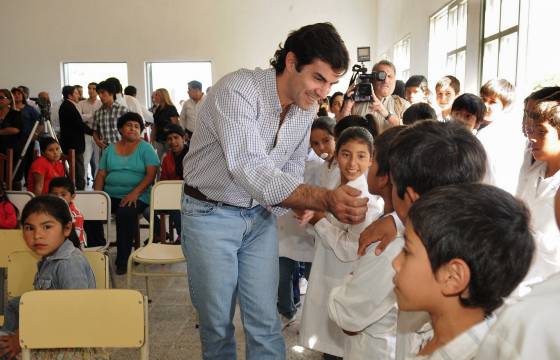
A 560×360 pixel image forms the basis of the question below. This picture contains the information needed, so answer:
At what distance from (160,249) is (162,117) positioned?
4004 mm

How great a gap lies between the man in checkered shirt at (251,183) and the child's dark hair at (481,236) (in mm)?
510

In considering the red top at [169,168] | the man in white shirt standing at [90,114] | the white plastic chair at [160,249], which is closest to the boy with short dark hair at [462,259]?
the white plastic chair at [160,249]

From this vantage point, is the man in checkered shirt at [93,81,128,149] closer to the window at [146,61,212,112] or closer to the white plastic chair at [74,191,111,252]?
the white plastic chair at [74,191,111,252]

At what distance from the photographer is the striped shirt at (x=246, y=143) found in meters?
1.48

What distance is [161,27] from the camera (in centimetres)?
1121

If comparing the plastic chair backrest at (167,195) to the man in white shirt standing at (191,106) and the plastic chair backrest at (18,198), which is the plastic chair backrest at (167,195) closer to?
the plastic chair backrest at (18,198)

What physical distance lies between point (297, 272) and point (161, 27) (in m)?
9.19

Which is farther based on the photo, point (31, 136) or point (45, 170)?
point (31, 136)

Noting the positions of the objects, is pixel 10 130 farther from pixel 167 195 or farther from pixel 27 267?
pixel 27 267

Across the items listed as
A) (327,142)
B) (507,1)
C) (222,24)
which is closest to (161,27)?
(222,24)

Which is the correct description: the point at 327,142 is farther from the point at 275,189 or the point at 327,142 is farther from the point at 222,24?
the point at 222,24

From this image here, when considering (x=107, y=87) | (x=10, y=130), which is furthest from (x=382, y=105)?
(x=10, y=130)

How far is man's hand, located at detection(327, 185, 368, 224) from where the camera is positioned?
136cm

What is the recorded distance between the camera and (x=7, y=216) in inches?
130
